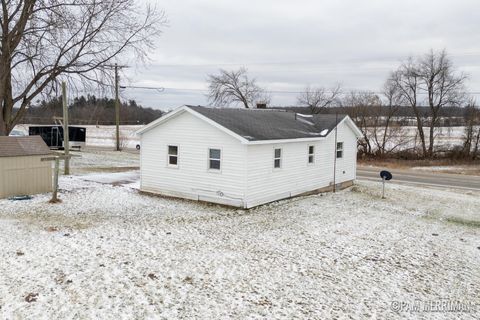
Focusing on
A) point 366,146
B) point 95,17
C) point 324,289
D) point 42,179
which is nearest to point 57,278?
point 324,289

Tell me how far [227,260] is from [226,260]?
0.9 inches

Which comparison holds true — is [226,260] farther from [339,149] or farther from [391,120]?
[391,120]

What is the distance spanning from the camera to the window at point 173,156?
632 inches

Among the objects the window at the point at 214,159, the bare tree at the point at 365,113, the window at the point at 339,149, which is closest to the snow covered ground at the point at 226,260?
the window at the point at 214,159

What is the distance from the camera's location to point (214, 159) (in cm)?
1497

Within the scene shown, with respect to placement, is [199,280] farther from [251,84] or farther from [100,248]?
[251,84]

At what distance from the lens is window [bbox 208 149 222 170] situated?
48.9 ft

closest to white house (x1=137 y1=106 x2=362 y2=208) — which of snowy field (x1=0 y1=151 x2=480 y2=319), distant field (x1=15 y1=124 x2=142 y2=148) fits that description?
snowy field (x1=0 y1=151 x2=480 y2=319)

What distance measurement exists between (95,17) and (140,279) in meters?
17.5

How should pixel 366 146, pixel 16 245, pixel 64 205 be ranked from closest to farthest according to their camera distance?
1. pixel 16 245
2. pixel 64 205
3. pixel 366 146

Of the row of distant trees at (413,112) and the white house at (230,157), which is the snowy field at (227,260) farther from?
the row of distant trees at (413,112)

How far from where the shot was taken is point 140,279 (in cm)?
775

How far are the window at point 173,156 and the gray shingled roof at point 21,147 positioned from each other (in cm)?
489

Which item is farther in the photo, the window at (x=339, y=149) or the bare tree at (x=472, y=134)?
the bare tree at (x=472, y=134)
